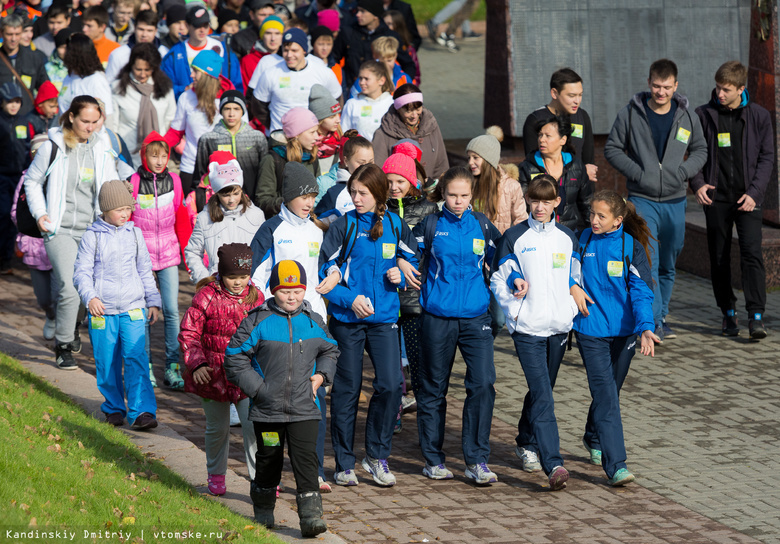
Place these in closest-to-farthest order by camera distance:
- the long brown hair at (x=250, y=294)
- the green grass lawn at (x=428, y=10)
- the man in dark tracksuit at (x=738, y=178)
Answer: the long brown hair at (x=250, y=294), the man in dark tracksuit at (x=738, y=178), the green grass lawn at (x=428, y=10)

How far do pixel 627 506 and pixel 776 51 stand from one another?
21.7 feet

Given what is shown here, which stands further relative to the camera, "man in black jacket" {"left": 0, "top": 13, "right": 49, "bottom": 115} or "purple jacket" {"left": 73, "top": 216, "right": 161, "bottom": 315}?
"man in black jacket" {"left": 0, "top": 13, "right": 49, "bottom": 115}

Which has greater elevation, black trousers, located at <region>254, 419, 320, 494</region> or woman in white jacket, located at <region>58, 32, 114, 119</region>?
woman in white jacket, located at <region>58, 32, 114, 119</region>

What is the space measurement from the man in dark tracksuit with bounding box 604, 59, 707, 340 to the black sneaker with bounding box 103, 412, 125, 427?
4871mm

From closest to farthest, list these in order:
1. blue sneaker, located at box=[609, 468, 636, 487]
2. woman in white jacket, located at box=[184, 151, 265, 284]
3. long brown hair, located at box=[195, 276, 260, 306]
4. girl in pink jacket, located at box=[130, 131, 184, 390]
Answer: long brown hair, located at box=[195, 276, 260, 306]
blue sneaker, located at box=[609, 468, 636, 487]
woman in white jacket, located at box=[184, 151, 265, 284]
girl in pink jacket, located at box=[130, 131, 184, 390]

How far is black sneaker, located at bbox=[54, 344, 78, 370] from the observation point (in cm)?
978

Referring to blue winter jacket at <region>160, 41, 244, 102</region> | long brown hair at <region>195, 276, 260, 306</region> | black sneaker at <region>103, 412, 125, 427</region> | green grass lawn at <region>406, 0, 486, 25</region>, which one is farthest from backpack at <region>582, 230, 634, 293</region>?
green grass lawn at <region>406, 0, 486, 25</region>

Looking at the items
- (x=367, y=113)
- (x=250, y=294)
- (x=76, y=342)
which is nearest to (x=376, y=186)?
(x=250, y=294)

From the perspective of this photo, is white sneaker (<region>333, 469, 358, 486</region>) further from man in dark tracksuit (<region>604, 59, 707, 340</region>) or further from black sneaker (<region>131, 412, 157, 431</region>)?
man in dark tracksuit (<region>604, 59, 707, 340</region>)

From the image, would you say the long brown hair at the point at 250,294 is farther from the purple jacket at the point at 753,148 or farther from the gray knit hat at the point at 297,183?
the purple jacket at the point at 753,148

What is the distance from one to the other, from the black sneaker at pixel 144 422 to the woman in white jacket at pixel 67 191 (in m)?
1.80

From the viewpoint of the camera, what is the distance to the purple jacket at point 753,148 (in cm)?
1077

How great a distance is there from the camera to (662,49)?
14.5 metres

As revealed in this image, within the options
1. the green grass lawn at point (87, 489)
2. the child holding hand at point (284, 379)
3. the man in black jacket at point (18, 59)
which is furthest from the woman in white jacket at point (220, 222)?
the man in black jacket at point (18, 59)
